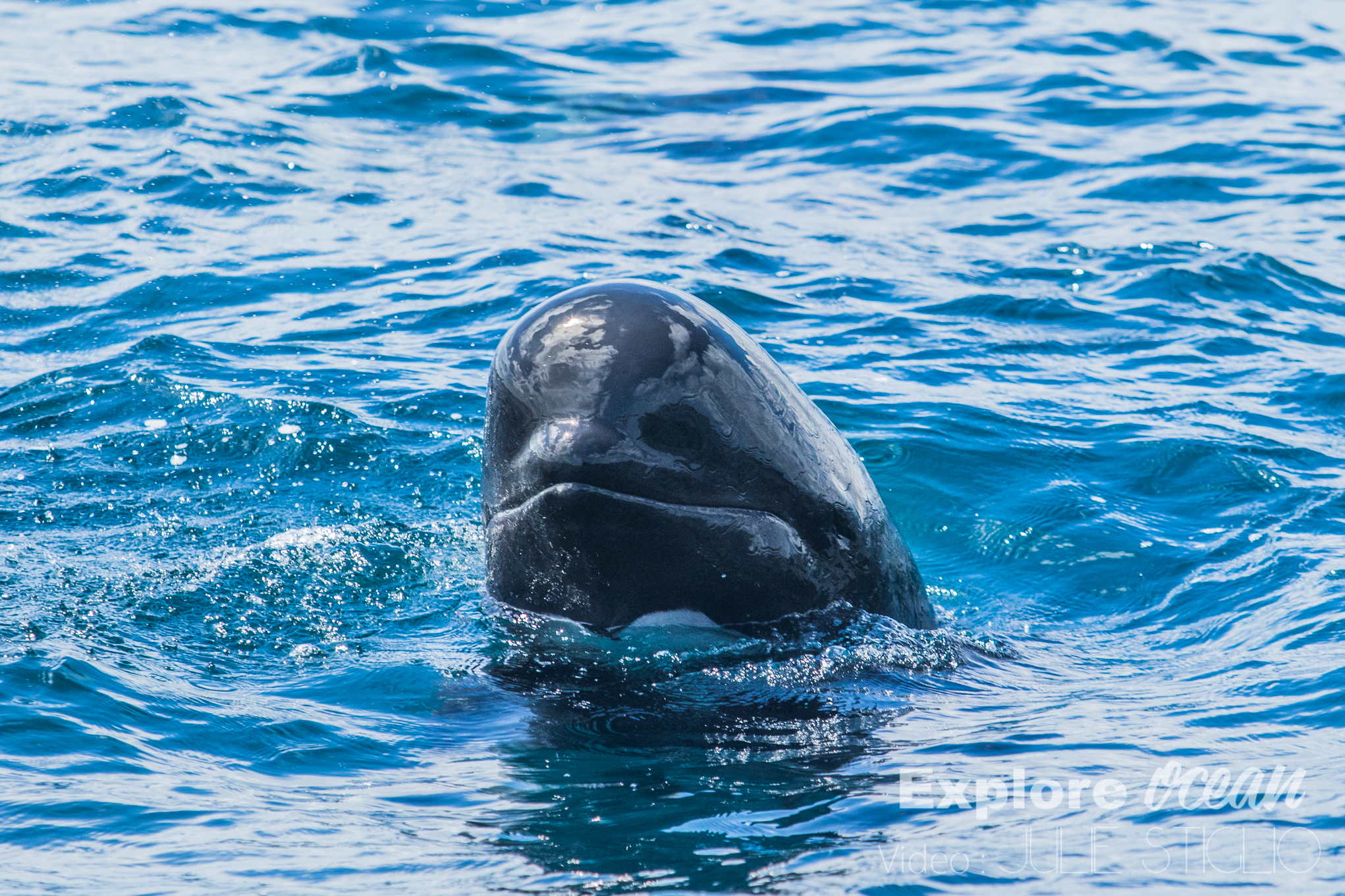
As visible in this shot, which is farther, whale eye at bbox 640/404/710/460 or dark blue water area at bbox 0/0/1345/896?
whale eye at bbox 640/404/710/460

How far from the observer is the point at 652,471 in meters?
4.80

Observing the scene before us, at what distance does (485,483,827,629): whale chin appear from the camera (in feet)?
15.9

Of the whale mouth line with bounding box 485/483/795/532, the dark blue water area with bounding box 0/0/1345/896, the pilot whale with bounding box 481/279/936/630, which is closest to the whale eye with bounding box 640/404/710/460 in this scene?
the pilot whale with bounding box 481/279/936/630

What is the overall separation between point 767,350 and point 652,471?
6207mm

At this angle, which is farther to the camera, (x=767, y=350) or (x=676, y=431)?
(x=767, y=350)

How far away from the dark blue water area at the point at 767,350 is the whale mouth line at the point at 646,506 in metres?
0.54

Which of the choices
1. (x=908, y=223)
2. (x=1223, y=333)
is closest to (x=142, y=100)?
(x=908, y=223)

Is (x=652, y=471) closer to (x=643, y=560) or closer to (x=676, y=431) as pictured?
(x=676, y=431)

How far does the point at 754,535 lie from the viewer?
5.07m

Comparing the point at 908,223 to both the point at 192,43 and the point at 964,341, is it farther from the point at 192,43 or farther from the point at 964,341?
the point at 192,43

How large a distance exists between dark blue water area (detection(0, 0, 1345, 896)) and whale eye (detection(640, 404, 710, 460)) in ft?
2.51

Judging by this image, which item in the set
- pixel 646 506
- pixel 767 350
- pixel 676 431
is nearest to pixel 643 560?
pixel 646 506

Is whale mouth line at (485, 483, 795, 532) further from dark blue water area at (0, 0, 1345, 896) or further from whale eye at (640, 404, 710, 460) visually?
dark blue water area at (0, 0, 1345, 896)

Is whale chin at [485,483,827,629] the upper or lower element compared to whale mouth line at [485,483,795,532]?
lower
